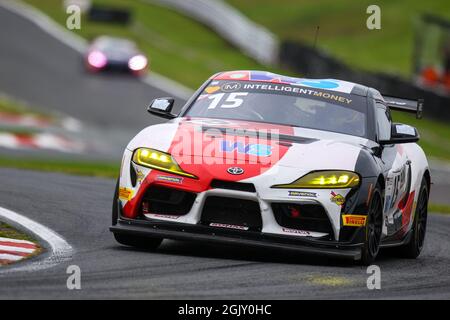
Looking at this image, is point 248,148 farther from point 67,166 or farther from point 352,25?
point 352,25

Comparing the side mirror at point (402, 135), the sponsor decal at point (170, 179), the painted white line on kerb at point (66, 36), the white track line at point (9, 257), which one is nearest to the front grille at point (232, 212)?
the sponsor decal at point (170, 179)

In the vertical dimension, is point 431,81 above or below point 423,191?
above

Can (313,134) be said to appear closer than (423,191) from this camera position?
Yes

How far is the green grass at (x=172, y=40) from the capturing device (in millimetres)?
37338

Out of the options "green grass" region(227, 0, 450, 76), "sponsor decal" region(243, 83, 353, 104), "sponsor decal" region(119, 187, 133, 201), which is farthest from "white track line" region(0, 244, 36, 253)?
"green grass" region(227, 0, 450, 76)

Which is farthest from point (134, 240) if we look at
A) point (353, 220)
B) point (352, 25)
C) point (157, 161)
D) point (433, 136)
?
point (352, 25)

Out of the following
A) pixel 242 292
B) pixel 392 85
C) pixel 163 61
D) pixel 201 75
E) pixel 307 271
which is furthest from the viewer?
pixel 163 61

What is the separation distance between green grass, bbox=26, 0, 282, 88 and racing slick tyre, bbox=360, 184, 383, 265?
25.4m

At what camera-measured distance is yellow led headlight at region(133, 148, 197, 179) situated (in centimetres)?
859

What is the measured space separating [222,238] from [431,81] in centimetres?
2320

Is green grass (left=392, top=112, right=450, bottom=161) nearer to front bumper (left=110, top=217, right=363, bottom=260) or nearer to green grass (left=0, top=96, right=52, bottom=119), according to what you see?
green grass (left=0, top=96, right=52, bottom=119)

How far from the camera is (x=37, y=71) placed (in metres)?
34.3
